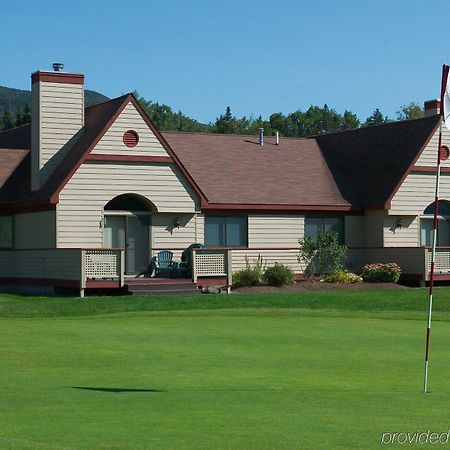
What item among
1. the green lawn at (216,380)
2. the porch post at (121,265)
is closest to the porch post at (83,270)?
the porch post at (121,265)

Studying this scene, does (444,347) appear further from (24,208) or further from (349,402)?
(24,208)

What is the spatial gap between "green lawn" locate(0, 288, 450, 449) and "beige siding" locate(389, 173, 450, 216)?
14339 millimetres

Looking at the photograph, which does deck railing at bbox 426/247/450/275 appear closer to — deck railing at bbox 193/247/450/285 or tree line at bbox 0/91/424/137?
deck railing at bbox 193/247/450/285

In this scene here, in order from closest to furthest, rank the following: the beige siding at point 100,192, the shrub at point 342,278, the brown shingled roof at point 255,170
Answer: the beige siding at point 100,192, the shrub at point 342,278, the brown shingled roof at point 255,170

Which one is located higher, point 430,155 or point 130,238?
point 430,155

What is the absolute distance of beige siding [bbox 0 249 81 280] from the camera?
35.6 metres

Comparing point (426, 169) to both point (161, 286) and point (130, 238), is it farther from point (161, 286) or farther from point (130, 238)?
point (161, 286)

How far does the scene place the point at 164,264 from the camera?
124 ft

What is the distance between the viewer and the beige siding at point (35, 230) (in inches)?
1452

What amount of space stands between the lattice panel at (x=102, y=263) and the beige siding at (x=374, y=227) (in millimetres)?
11680

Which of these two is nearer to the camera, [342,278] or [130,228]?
[130,228]

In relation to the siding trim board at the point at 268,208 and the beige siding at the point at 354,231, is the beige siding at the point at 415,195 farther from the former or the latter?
the beige siding at the point at 354,231

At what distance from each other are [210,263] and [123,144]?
16.2 feet

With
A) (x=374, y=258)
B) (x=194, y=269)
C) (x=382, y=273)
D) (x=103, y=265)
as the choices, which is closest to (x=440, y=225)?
(x=374, y=258)
